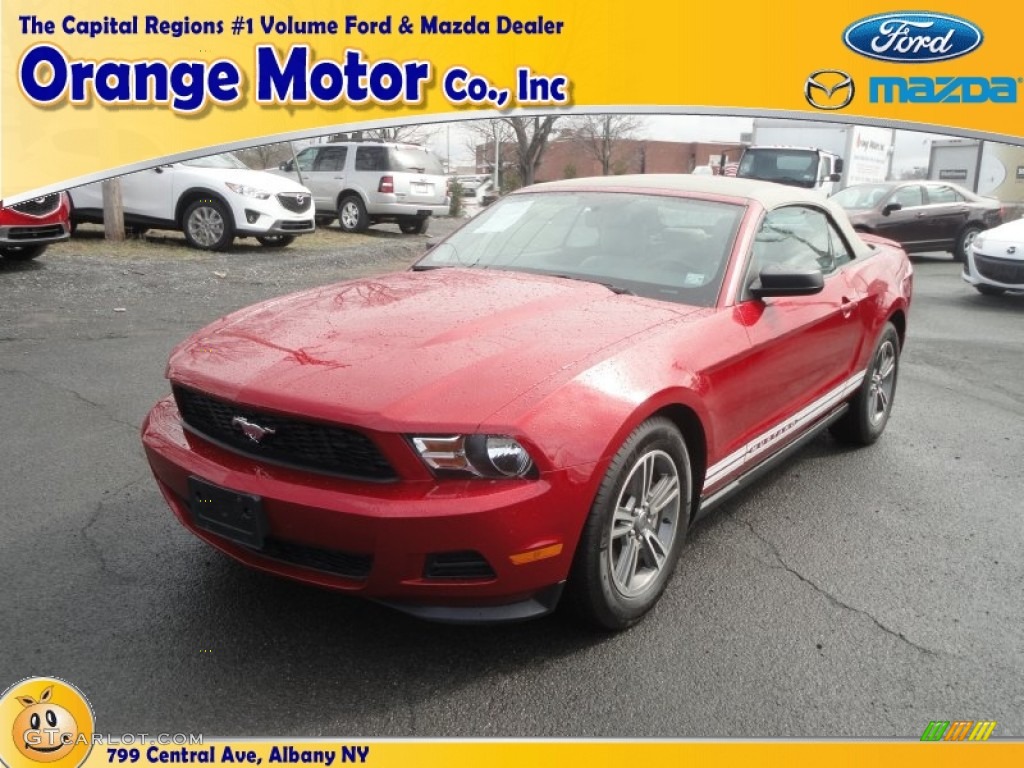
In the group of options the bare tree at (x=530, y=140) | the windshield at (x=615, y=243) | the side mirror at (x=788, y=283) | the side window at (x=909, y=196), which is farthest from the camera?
the side window at (x=909, y=196)

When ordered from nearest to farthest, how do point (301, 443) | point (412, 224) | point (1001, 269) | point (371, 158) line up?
point (301, 443)
point (1001, 269)
point (371, 158)
point (412, 224)

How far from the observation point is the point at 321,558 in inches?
102

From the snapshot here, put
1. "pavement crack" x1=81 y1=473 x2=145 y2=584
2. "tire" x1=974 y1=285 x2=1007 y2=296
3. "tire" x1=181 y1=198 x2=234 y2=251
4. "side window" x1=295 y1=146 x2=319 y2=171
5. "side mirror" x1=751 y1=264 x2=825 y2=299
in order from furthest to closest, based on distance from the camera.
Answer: "side window" x1=295 y1=146 x2=319 y2=171
"tire" x1=181 y1=198 x2=234 y2=251
"tire" x1=974 y1=285 x2=1007 y2=296
"side mirror" x1=751 y1=264 x2=825 y2=299
"pavement crack" x1=81 y1=473 x2=145 y2=584

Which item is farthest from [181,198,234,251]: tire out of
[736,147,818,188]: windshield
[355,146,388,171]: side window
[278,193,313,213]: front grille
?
[736,147,818,188]: windshield

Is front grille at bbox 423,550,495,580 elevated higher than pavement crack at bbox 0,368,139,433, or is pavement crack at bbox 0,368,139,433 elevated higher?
front grille at bbox 423,550,495,580

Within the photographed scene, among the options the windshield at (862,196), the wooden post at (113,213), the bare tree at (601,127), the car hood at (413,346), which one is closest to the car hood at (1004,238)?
the windshield at (862,196)

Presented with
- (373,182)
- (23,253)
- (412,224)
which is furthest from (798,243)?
(412,224)

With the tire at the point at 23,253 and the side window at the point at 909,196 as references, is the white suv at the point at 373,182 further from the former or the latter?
the side window at the point at 909,196

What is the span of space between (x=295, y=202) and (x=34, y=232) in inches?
166

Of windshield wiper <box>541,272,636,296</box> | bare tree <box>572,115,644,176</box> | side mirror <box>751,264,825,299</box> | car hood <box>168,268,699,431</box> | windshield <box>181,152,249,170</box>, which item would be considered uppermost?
bare tree <box>572,115,644,176</box>

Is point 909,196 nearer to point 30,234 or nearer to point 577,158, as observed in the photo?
point 577,158

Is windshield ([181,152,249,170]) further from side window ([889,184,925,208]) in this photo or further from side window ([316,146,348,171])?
side window ([889,184,925,208])

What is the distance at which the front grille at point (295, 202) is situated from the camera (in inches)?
493

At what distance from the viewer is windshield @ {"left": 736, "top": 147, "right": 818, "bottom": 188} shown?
19.9m
